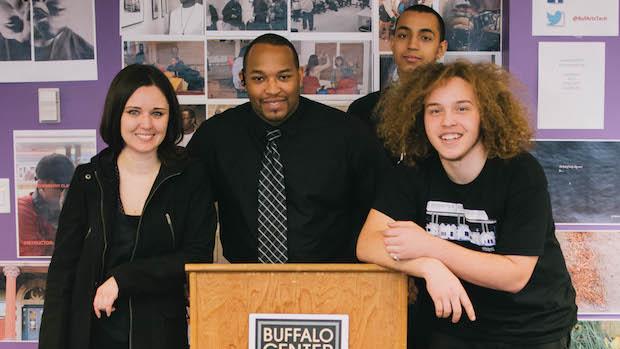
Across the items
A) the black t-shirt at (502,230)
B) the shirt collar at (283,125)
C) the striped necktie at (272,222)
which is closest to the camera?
the black t-shirt at (502,230)

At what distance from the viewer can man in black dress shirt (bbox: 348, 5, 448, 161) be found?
295 cm

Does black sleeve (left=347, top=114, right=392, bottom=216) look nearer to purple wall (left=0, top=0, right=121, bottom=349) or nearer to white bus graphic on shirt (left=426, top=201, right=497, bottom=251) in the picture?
white bus graphic on shirt (left=426, top=201, right=497, bottom=251)

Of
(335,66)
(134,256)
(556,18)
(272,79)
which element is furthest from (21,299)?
(556,18)

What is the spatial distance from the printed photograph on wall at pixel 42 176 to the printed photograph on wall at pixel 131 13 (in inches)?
22.5

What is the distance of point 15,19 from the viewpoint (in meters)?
3.27

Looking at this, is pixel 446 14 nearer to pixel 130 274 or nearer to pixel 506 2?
pixel 506 2

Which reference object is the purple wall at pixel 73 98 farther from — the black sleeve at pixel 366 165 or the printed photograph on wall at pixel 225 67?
the black sleeve at pixel 366 165

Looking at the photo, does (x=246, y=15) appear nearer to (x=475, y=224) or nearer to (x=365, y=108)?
(x=365, y=108)

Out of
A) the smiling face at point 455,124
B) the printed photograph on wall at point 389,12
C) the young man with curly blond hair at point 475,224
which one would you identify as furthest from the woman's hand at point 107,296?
the printed photograph on wall at point 389,12

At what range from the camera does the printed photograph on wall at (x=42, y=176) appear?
10.9 ft

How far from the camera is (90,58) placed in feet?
10.7

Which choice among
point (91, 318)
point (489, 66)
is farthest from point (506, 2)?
point (91, 318)

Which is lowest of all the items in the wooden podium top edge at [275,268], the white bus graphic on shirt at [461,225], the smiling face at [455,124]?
the wooden podium top edge at [275,268]

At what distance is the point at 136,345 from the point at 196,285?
494mm
